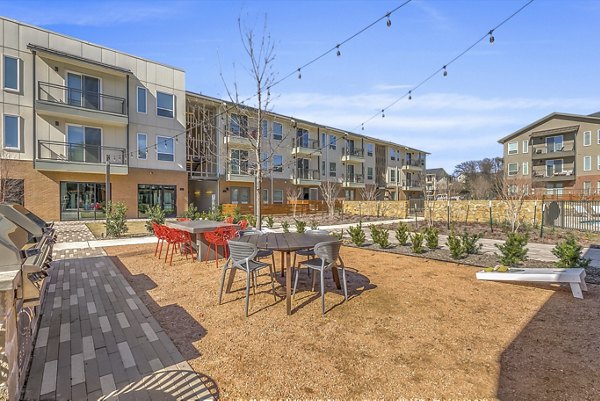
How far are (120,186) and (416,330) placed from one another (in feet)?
73.5

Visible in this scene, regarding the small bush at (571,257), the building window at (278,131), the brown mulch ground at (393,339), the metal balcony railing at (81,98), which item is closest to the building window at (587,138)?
the building window at (278,131)

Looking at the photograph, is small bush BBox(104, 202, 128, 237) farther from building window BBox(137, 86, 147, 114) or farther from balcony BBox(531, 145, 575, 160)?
balcony BBox(531, 145, 575, 160)

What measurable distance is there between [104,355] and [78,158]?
66.4 feet

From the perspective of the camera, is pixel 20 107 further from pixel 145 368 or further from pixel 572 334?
pixel 572 334

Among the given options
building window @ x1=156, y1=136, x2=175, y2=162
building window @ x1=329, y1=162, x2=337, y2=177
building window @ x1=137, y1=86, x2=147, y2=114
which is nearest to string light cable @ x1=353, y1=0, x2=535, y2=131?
building window @ x1=156, y1=136, x2=175, y2=162

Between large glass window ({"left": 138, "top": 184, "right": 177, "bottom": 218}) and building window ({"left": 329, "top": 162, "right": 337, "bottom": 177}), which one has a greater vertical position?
building window ({"left": 329, "top": 162, "right": 337, "bottom": 177})

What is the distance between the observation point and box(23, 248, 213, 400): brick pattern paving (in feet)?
8.51

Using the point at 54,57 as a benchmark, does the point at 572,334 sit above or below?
below

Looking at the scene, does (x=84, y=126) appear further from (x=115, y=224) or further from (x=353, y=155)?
(x=353, y=155)

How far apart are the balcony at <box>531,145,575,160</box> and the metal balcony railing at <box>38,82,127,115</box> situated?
47.2 meters

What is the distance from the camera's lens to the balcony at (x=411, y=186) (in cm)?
4778

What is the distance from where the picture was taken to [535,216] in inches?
649

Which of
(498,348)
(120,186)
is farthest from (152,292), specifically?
(120,186)

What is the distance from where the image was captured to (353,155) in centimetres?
3969
